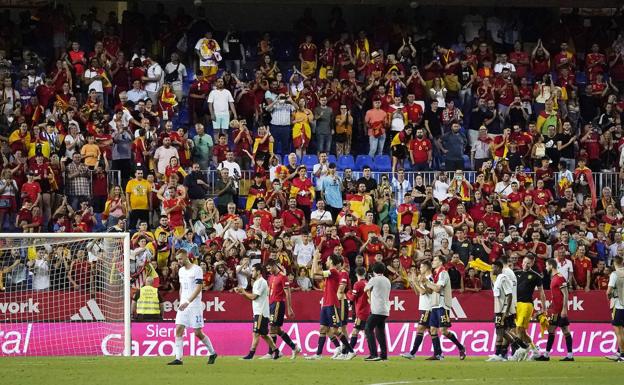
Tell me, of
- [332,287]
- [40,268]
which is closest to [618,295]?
[332,287]

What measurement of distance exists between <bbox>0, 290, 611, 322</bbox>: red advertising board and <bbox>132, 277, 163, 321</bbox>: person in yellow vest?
36 cm

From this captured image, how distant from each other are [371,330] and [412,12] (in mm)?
16692

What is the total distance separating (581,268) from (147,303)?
31.2ft

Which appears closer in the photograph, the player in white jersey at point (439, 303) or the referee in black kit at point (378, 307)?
the referee in black kit at point (378, 307)

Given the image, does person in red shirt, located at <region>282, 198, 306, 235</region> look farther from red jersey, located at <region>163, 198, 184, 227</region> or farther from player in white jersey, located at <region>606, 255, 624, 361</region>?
player in white jersey, located at <region>606, 255, 624, 361</region>

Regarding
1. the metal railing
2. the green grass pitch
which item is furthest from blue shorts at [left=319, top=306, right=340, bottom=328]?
the metal railing

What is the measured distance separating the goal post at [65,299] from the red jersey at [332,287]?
4.04 meters

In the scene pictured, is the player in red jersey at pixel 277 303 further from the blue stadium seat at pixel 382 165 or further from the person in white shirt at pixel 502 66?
the person in white shirt at pixel 502 66

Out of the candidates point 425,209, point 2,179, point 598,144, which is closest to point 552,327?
point 425,209

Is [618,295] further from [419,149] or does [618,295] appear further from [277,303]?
[419,149]

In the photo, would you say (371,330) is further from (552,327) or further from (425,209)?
(425,209)

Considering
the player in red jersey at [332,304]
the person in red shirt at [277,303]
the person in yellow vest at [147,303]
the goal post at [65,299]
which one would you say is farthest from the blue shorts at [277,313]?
the person in yellow vest at [147,303]

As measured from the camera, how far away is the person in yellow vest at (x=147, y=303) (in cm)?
2703

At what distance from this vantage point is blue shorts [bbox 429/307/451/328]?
961 inches
